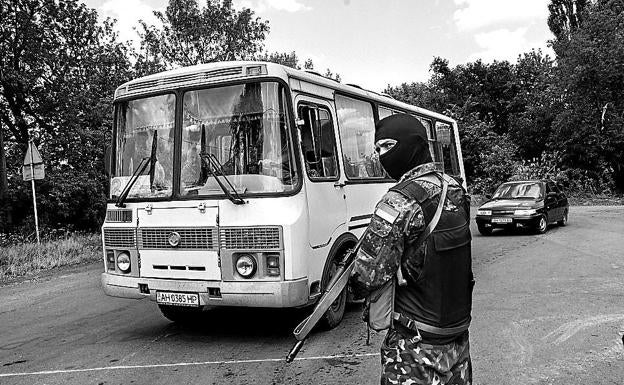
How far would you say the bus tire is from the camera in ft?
20.5

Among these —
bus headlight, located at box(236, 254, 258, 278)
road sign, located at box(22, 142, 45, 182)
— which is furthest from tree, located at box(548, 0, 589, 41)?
bus headlight, located at box(236, 254, 258, 278)

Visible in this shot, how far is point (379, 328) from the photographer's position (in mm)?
2570

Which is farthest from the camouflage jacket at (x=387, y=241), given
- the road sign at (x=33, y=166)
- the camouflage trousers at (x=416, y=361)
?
the road sign at (x=33, y=166)

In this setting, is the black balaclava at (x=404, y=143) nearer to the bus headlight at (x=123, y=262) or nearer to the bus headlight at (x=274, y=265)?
the bus headlight at (x=274, y=265)

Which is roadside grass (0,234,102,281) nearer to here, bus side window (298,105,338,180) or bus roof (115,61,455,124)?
bus roof (115,61,455,124)

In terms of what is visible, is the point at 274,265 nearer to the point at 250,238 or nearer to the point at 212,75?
the point at 250,238

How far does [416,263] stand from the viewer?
251 cm

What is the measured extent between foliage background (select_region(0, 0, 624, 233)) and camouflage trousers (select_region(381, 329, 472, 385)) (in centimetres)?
2228

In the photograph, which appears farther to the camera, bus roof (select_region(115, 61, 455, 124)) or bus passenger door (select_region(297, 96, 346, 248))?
bus passenger door (select_region(297, 96, 346, 248))

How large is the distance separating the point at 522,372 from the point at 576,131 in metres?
30.4

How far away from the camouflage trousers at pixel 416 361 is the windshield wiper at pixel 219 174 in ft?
10.5

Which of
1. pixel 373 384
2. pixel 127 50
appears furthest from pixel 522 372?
pixel 127 50

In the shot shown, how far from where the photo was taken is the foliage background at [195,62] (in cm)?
2334

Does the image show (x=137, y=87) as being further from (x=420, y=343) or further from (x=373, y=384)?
(x=420, y=343)
